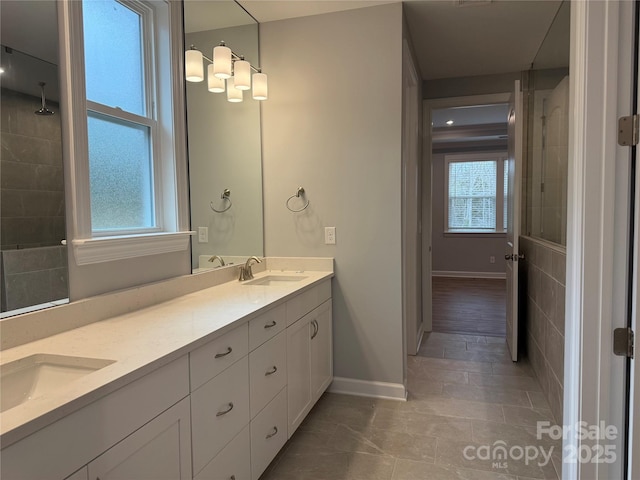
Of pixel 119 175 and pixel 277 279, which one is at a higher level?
pixel 119 175

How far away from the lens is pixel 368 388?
114 inches

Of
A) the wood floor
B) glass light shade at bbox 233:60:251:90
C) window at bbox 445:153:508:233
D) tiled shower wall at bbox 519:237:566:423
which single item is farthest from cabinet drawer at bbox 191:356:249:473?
window at bbox 445:153:508:233

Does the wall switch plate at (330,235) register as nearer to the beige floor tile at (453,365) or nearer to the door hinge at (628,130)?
the beige floor tile at (453,365)

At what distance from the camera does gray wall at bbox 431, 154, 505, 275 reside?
25.5 ft

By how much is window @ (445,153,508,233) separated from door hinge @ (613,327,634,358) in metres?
6.83

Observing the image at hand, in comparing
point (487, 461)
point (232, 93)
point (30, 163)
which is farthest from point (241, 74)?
point (487, 461)

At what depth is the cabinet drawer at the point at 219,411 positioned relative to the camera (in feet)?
4.68

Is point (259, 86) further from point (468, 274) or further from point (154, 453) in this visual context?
point (468, 274)

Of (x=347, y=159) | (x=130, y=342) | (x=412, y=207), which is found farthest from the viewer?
(x=412, y=207)

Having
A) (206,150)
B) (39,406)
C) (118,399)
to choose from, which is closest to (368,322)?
(206,150)

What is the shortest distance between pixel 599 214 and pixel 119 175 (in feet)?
6.23

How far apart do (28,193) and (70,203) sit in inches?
6.9

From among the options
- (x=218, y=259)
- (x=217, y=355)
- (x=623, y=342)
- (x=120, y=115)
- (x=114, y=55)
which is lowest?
(x=217, y=355)

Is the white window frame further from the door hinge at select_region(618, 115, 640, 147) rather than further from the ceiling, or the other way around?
the door hinge at select_region(618, 115, 640, 147)
